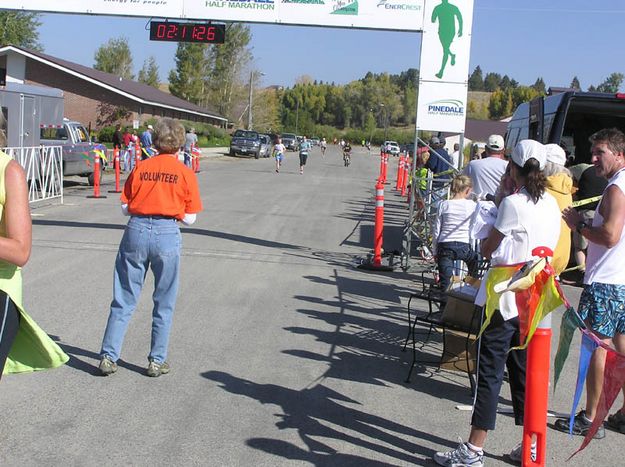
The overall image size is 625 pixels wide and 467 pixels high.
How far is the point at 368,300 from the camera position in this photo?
9.08m

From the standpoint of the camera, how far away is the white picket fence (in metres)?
16.4

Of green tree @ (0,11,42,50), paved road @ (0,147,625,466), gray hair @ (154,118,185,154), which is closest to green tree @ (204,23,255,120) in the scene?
green tree @ (0,11,42,50)

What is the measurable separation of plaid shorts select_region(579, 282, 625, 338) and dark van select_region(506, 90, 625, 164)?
7.18 m

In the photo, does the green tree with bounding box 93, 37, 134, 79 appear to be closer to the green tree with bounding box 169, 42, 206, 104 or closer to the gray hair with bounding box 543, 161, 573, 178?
the green tree with bounding box 169, 42, 206, 104

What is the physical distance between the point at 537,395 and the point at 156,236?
2996 mm

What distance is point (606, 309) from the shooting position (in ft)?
15.8

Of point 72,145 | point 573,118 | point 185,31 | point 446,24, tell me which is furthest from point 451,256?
point 72,145

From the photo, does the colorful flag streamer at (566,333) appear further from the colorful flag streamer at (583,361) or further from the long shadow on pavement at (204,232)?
the long shadow on pavement at (204,232)

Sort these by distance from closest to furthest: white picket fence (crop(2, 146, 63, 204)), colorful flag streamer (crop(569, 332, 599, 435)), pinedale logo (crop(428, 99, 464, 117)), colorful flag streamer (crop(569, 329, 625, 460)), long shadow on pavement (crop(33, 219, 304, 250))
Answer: colorful flag streamer (crop(569, 329, 625, 460))
colorful flag streamer (crop(569, 332, 599, 435))
pinedale logo (crop(428, 99, 464, 117))
long shadow on pavement (crop(33, 219, 304, 250))
white picket fence (crop(2, 146, 63, 204))

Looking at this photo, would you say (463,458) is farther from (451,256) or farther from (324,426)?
(451,256)

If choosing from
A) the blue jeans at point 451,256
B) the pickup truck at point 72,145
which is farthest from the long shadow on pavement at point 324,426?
the pickup truck at point 72,145

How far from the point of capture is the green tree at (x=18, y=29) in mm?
52344

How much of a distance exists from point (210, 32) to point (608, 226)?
12.1 m

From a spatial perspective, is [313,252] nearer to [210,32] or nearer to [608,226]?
[210,32]
